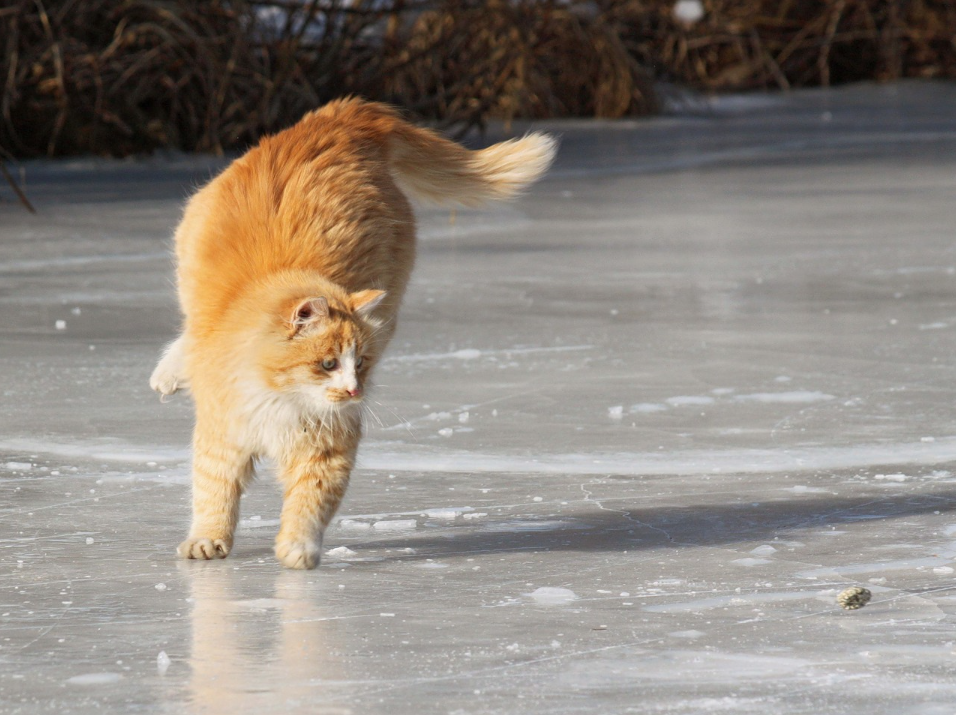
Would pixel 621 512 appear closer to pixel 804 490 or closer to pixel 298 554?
pixel 804 490

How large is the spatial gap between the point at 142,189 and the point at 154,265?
8.76 ft

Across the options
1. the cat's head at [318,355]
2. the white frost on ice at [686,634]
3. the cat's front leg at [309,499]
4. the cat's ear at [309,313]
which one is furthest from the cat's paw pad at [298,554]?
the white frost on ice at [686,634]

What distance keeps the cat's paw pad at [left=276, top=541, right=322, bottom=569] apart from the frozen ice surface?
26mm

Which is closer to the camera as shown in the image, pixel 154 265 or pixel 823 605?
pixel 823 605

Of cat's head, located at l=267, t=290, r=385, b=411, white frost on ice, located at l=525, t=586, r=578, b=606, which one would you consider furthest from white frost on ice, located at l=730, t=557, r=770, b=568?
cat's head, located at l=267, t=290, r=385, b=411

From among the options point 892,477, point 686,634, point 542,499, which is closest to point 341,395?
point 542,499

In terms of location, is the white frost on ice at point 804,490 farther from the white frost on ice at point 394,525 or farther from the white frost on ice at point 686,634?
the white frost on ice at point 686,634

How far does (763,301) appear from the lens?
6.08 m

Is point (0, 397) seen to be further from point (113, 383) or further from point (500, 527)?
point (500, 527)

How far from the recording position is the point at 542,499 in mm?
3627

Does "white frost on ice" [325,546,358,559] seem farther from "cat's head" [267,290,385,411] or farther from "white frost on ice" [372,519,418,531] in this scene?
"cat's head" [267,290,385,411]

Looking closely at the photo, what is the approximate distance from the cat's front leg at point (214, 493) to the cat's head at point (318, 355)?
0.22 meters

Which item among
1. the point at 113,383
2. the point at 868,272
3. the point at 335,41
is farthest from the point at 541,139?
the point at 335,41

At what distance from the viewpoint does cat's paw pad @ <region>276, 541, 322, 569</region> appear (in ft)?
10.0
